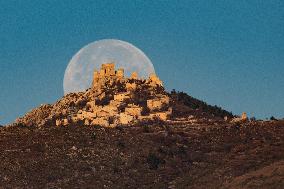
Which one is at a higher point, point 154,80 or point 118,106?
point 154,80

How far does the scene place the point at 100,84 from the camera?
153625 millimetres

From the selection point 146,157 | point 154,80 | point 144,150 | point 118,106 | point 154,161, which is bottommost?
point 154,161

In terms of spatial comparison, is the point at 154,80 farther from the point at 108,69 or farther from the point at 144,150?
the point at 144,150

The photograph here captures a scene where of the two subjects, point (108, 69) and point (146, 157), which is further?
point (108, 69)

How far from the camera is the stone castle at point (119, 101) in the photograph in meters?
124

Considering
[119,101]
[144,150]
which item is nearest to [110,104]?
[119,101]

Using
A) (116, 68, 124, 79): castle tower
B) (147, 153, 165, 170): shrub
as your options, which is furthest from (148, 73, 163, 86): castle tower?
(147, 153, 165, 170): shrub

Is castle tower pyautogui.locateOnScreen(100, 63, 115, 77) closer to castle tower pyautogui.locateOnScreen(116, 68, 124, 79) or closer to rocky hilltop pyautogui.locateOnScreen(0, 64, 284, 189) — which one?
castle tower pyautogui.locateOnScreen(116, 68, 124, 79)

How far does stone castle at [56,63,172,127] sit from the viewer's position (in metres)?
124

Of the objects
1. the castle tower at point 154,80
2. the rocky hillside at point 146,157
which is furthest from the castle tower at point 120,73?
the rocky hillside at point 146,157

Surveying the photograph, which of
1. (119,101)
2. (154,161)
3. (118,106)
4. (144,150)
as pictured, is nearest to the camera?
(154,161)

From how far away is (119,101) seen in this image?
137 metres

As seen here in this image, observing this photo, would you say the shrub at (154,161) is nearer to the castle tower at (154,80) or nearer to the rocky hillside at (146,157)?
the rocky hillside at (146,157)

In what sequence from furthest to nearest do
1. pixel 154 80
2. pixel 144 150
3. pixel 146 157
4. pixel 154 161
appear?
1. pixel 154 80
2. pixel 144 150
3. pixel 146 157
4. pixel 154 161
